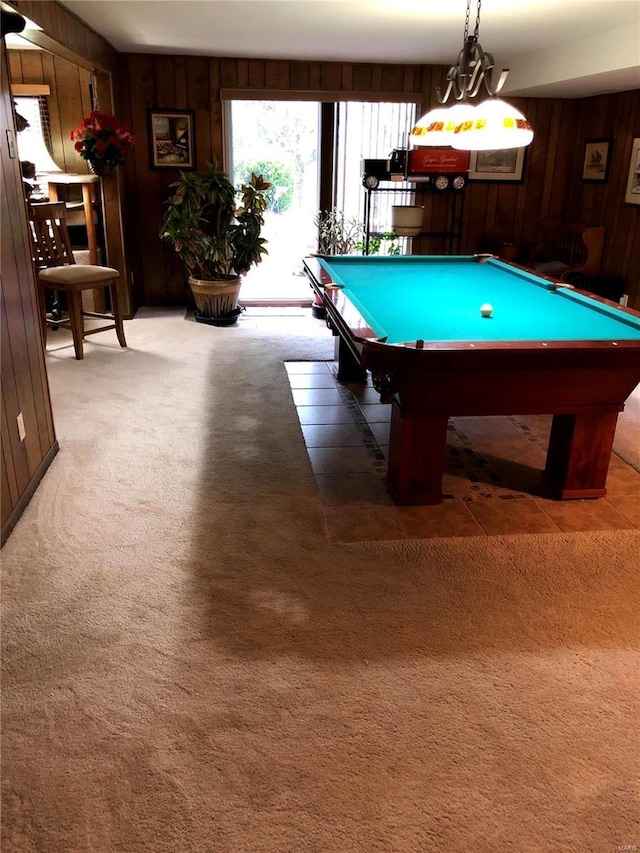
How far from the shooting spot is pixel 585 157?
6.60m

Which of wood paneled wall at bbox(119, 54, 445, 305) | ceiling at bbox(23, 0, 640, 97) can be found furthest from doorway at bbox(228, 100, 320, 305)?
ceiling at bbox(23, 0, 640, 97)

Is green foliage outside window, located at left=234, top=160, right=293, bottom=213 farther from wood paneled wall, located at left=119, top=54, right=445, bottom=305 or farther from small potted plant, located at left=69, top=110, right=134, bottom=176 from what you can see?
small potted plant, located at left=69, top=110, right=134, bottom=176

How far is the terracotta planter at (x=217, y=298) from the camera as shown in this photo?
239 inches

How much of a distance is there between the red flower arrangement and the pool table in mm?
2857

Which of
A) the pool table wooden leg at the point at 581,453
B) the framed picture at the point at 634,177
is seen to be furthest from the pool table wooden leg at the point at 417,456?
the framed picture at the point at 634,177

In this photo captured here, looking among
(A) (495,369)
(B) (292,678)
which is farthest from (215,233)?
(B) (292,678)

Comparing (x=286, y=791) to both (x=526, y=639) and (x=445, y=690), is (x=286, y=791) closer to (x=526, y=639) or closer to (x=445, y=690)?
(x=445, y=690)

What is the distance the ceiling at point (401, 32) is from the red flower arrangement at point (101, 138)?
2.00 feet

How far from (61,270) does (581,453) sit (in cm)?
376

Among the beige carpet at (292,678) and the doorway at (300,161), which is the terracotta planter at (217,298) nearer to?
the doorway at (300,161)

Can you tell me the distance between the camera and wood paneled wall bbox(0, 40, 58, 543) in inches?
111

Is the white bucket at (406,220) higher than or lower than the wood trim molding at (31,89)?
lower

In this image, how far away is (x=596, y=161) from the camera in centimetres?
640

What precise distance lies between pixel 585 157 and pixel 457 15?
2805 millimetres
